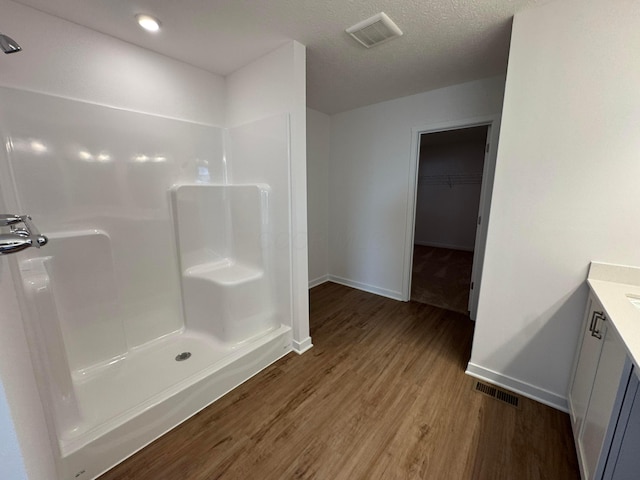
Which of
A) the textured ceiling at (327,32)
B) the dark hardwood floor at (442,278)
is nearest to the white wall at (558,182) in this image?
the textured ceiling at (327,32)

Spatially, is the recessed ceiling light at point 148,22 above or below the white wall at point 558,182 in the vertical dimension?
above

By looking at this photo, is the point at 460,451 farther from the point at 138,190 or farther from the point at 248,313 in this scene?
the point at 138,190

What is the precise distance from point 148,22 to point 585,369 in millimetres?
3300

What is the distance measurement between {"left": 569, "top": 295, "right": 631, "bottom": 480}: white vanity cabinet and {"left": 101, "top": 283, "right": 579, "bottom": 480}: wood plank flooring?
7.9 inches

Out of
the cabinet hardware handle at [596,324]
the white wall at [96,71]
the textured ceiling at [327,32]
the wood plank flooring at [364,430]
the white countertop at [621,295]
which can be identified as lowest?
the wood plank flooring at [364,430]

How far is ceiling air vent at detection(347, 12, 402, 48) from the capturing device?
1.61 metres

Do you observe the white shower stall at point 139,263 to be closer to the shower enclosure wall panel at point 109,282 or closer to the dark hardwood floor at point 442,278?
the shower enclosure wall panel at point 109,282

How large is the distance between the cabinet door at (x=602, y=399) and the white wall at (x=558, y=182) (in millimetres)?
415

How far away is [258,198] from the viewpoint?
2.25 metres

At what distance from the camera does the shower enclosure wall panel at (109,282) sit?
4.36 feet

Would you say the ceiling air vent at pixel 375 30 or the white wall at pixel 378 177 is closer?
the ceiling air vent at pixel 375 30

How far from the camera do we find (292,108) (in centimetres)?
196

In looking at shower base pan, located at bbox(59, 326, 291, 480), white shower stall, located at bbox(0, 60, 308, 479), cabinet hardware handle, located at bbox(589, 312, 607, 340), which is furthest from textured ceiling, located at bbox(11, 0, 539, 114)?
shower base pan, located at bbox(59, 326, 291, 480)

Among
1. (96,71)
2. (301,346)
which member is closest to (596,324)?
(301,346)
